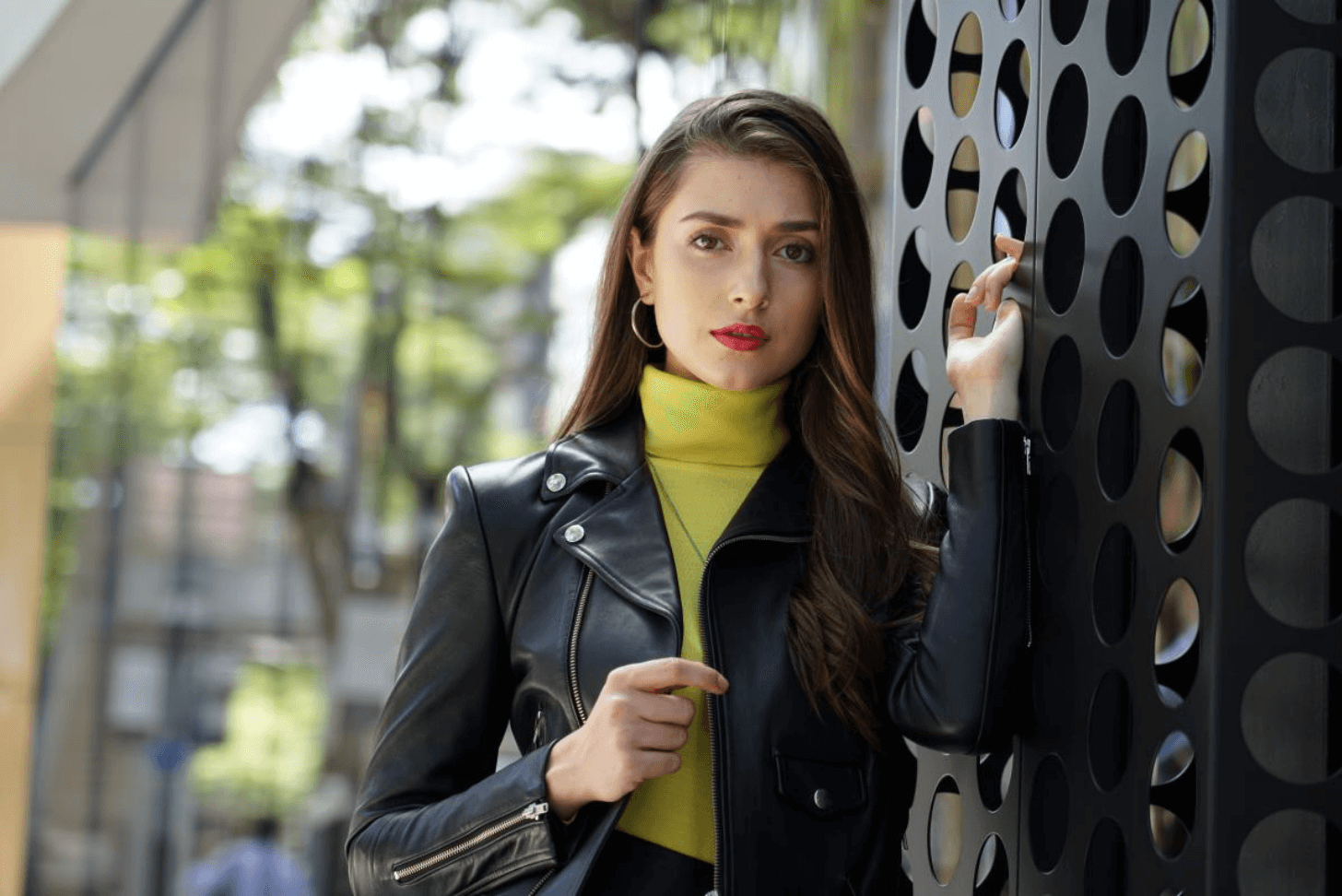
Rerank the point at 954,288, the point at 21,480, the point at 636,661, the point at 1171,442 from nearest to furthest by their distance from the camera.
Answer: the point at 1171,442, the point at 636,661, the point at 954,288, the point at 21,480

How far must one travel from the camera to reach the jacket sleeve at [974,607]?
182 cm

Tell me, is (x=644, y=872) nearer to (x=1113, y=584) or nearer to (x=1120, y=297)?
(x=1113, y=584)

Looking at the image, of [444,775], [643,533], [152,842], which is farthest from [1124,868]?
[152,842]

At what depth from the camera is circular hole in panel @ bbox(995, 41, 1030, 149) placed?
6.95 feet

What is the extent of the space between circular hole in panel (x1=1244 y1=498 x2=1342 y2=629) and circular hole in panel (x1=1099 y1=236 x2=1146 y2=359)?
32 cm

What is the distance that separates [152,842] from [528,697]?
5531mm

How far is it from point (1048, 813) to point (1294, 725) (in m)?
0.47

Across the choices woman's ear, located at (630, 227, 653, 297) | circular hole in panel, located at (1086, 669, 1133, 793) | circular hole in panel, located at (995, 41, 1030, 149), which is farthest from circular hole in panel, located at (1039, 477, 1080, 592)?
woman's ear, located at (630, 227, 653, 297)

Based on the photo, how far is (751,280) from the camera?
6.50ft

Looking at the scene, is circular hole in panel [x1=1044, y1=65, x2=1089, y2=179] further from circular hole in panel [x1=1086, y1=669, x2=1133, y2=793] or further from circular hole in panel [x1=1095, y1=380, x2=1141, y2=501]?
circular hole in panel [x1=1086, y1=669, x2=1133, y2=793]

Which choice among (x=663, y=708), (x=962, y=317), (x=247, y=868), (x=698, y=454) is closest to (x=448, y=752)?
(x=663, y=708)

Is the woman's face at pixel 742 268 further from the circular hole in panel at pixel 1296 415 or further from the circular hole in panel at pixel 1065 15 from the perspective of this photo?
the circular hole in panel at pixel 1296 415

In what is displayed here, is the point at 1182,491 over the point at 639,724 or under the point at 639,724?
over

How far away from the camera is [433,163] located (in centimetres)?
760
